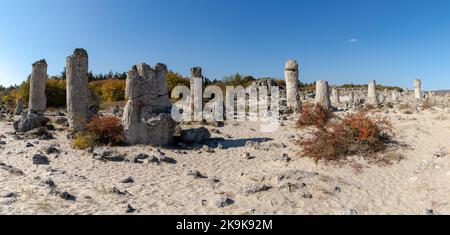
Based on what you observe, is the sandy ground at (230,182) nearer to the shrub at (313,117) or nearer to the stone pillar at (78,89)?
the stone pillar at (78,89)

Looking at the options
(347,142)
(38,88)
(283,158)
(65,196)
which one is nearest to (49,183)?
(65,196)

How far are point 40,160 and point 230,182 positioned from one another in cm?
505

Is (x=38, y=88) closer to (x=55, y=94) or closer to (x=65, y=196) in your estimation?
(x=65, y=196)

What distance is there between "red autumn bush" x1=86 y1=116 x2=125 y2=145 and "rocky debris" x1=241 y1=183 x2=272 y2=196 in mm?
5864

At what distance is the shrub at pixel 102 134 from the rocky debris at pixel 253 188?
5.86 meters

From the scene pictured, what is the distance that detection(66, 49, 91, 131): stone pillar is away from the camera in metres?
13.5

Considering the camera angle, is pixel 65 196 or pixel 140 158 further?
pixel 140 158

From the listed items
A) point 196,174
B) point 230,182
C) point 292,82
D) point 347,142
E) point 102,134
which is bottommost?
point 230,182

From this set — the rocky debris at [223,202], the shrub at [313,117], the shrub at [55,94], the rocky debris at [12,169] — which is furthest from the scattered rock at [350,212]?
the shrub at [55,94]

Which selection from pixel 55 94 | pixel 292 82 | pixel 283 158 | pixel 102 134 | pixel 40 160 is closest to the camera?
pixel 40 160

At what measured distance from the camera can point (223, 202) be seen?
6.70m

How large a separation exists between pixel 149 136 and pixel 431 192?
8.06 meters

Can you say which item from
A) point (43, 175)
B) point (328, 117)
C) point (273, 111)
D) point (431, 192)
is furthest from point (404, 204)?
point (273, 111)

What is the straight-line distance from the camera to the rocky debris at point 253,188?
290 inches
